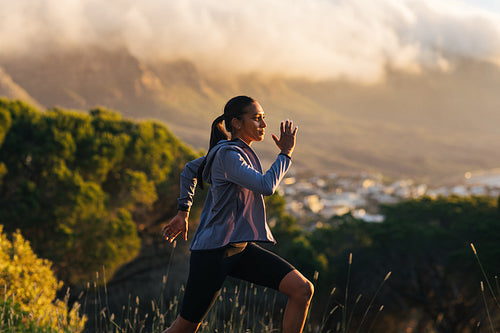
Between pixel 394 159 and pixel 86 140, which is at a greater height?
pixel 394 159

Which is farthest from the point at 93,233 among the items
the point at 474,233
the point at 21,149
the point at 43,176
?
the point at 474,233

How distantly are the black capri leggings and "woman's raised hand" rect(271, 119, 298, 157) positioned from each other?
0.52 m

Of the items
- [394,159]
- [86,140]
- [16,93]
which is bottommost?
[86,140]

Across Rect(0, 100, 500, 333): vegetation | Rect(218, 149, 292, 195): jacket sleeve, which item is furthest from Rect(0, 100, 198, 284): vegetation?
Rect(218, 149, 292, 195): jacket sleeve

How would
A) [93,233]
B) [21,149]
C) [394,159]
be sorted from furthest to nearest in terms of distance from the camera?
[394,159], [21,149], [93,233]

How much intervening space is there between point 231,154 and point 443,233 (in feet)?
58.6

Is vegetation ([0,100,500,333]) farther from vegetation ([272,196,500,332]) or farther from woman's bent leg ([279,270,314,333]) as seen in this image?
woman's bent leg ([279,270,314,333])

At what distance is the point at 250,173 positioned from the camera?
7.88 ft

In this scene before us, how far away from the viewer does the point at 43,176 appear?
15461 mm

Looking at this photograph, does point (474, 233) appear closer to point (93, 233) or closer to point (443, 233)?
point (443, 233)

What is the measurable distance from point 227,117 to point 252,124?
15 centimetres

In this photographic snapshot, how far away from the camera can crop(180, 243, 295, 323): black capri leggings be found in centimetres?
257

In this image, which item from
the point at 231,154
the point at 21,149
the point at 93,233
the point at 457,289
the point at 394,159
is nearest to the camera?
the point at 231,154

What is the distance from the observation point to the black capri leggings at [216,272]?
8.43ft
